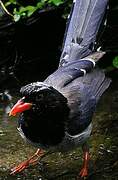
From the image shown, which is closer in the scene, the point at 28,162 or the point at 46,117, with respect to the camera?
the point at 46,117

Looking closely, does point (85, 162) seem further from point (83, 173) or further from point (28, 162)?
point (28, 162)

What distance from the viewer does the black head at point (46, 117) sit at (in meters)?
5.09

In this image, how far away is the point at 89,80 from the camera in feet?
19.3

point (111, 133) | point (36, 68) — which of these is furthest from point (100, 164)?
point (36, 68)

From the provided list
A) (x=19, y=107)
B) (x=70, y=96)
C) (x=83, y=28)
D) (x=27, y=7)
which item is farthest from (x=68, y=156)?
(x=27, y=7)

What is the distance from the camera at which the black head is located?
509cm

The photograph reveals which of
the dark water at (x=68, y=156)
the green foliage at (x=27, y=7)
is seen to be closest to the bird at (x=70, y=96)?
the dark water at (x=68, y=156)

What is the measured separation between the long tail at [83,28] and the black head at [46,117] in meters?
1.08

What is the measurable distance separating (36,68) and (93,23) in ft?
8.22

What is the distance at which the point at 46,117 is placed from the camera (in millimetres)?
5199

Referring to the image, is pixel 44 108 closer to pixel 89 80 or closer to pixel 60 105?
pixel 60 105

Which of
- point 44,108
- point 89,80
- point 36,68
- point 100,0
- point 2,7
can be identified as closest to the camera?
point 44,108

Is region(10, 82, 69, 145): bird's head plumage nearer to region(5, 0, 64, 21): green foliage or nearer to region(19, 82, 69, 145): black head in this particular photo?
region(19, 82, 69, 145): black head

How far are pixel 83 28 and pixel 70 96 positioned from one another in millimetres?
1126
